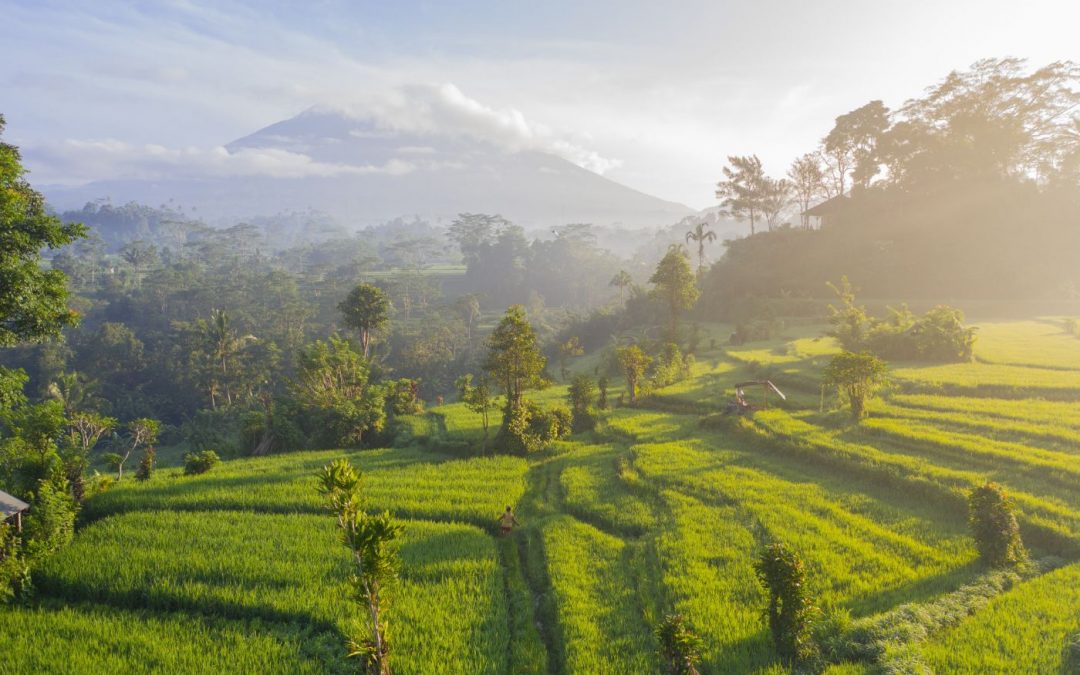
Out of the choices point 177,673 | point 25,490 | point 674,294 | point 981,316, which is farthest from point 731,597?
point 981,316

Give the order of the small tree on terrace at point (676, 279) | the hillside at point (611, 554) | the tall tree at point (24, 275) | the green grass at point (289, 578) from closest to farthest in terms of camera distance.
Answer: the hillside at point (611, 554) < the green grass at point (289, 578) < the tall tree at point (24, 275) < the small tree on terrace at point (676, 279)

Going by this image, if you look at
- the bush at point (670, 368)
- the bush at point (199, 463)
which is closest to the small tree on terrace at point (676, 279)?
the bush at point (670, 368)

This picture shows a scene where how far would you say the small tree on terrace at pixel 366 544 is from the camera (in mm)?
6734

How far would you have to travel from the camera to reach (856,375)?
17.8 meters

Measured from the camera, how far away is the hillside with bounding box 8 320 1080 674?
325 inches

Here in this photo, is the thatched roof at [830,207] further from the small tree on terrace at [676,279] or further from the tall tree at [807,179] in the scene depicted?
the small tree on terrace at [676,279]

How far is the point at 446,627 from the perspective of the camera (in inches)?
350

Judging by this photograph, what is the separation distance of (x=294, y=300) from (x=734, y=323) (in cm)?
6173

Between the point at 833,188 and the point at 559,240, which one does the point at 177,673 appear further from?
the point at 559,240

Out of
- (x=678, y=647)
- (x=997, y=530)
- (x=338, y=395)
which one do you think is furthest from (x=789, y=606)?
(x=338, y=395)

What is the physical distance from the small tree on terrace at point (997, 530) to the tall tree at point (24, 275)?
1964 centimetres

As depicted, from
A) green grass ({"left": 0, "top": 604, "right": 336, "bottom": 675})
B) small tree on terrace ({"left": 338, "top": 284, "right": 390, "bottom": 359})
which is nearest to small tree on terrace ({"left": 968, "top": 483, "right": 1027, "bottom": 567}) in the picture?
green grass ({"left": 0, "top": 604, "right": 336, "bottom": 675})

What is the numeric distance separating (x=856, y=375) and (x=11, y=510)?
22386 mm

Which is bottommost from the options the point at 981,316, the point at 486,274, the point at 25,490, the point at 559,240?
the point at 25,490
